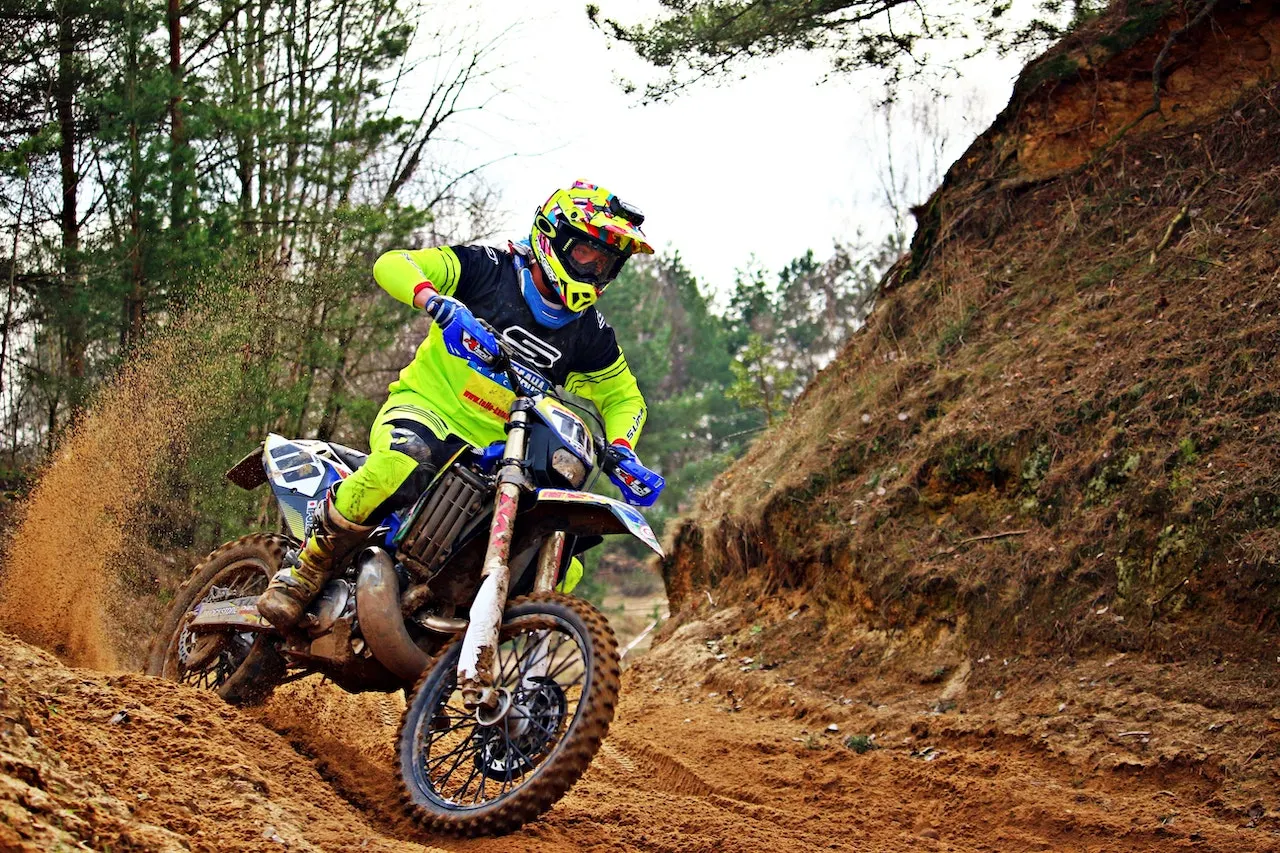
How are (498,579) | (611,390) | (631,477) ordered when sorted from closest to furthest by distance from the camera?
(498,579)
(631,477)
(611,390)

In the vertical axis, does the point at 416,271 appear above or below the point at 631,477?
above

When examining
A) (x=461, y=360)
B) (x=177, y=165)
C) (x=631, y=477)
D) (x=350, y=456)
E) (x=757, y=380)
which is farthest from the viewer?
(x=757, y=380)

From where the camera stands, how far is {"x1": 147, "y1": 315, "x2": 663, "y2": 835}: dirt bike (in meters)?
4.61

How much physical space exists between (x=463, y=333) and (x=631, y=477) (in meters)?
1.01

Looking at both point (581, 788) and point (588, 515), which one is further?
point (581, 788)

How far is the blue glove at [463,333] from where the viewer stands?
17.0ft

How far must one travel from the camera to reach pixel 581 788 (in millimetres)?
6043

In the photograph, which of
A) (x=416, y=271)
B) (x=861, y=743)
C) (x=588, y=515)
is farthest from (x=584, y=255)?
(x=861, y=743)

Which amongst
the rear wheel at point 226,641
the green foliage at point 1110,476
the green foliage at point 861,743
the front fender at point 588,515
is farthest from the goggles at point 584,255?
the green foliage at point 1110,476

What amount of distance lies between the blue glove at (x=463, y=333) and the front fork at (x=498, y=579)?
26 cm

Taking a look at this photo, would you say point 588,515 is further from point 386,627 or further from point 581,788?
point 581,788

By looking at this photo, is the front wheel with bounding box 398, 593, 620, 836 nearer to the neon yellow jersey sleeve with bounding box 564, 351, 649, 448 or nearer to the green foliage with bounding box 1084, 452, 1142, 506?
the neon yellow jersey sleeve with bounding box 564, 351, 649, 448

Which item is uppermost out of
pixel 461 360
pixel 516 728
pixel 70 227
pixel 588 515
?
pixel 70 227

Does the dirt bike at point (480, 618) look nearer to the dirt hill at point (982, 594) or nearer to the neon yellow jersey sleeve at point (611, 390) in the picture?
the dirt hill at point (982, 594)
